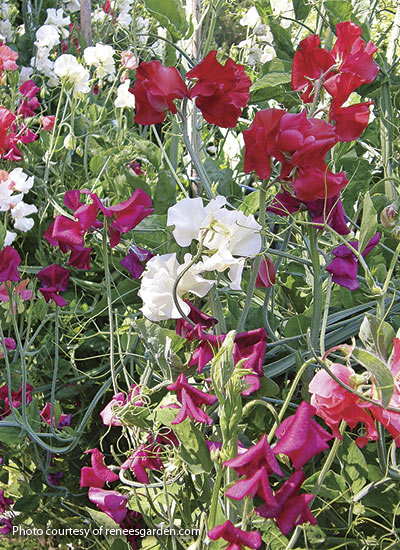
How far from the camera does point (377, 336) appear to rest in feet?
2.17

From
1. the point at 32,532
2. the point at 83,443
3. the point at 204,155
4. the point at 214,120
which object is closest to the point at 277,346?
the point at 214,120

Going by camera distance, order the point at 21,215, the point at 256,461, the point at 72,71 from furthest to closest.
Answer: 1. the point at 72,71
2. the point at 21,215
3. the point at 256,461

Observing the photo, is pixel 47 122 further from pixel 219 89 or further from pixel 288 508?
pixel 288 508

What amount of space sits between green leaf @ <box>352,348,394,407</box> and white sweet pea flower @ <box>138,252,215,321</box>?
0.70ft

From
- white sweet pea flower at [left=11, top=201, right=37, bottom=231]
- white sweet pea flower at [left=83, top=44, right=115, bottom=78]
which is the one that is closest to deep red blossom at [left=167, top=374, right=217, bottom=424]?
white sweet pea flower at [left=11, top=201, right=37, bottom=231]

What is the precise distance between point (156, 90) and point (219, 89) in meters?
0.08

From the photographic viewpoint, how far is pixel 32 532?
156 cm

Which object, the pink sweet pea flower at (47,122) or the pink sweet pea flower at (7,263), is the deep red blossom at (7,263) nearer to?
the pink sweet pea flower at (7,263)

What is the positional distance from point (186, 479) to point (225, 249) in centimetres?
34

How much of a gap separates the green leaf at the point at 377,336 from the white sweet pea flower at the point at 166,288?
0.62 feet

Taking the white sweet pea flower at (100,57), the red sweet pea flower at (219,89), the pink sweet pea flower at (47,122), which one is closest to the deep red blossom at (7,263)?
the red sweet pea flower at (219,89)

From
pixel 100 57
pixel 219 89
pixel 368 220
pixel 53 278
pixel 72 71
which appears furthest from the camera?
pixel 100 57

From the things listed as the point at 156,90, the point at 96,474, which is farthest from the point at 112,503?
the point at 156,90

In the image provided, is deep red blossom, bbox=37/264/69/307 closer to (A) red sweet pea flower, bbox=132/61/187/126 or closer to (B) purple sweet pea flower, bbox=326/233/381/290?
(A) red sweet pea flower, bbox=132/61/187/126
